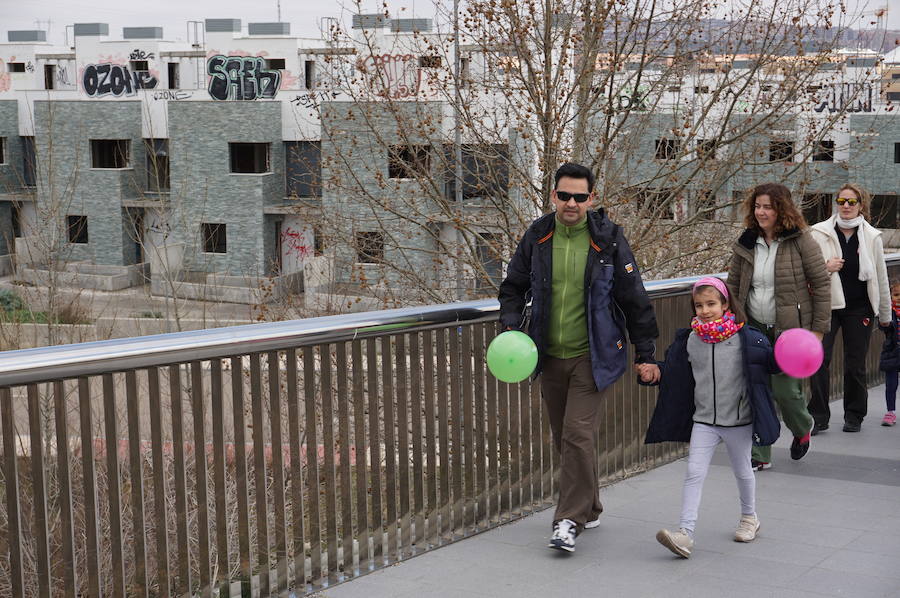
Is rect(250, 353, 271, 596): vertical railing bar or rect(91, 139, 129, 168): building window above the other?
rect(91, 139, 129, 168): building window

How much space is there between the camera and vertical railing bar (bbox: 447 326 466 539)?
5418mm

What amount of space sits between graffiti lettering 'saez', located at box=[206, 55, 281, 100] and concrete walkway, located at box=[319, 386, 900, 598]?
56.9 m

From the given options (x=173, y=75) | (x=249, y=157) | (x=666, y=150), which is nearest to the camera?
(x=666, y=150)

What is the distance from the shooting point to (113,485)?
3979 millimetres

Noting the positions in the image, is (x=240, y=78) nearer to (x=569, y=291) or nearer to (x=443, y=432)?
(x=443, y=432)

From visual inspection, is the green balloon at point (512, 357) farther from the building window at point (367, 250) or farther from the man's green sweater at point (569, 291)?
the building window at point (367, 250)

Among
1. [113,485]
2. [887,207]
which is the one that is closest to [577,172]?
[113,485]

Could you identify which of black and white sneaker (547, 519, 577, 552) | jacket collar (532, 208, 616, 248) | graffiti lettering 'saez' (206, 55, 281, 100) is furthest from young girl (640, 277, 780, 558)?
graffiti lettering 'saez' (206, 55, 281, 100)

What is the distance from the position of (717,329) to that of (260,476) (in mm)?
2079

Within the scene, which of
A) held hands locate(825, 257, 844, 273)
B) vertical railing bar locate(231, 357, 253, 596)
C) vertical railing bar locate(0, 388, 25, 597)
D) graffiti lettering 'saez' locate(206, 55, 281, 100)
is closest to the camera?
vertical railing bar locate(0, 388, 25, 597)

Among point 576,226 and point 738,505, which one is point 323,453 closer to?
point 576,226

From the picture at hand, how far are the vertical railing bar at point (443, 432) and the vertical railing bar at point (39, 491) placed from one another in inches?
77.4

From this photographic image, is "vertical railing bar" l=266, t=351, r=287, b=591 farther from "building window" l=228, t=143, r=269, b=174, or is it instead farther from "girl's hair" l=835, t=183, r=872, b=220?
"building window" l=228, t=143, r=269, b=174

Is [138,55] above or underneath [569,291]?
above
